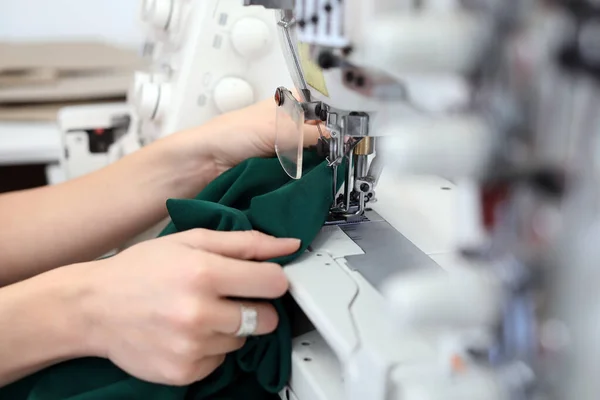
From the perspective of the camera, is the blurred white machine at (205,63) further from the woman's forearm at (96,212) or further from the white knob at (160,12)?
the woman's forearm at (96,212)

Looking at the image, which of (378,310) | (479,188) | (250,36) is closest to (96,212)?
(250,36)

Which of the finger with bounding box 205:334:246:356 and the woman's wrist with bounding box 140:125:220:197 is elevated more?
the woman's wrist with bounding box 140:125:220:197

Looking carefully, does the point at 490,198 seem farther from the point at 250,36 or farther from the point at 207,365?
the point at 250,36

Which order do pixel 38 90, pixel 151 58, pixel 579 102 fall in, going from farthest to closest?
pixel 38 90
pixel 151 58
pixel 579 102

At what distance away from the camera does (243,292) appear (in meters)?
0.62

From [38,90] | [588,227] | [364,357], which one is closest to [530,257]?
[588,227]

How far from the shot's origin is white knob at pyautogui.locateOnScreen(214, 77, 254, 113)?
105cm

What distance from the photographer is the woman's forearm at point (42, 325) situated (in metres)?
0.68

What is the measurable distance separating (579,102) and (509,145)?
41 mm

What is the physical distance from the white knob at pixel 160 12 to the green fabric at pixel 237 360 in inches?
20.4

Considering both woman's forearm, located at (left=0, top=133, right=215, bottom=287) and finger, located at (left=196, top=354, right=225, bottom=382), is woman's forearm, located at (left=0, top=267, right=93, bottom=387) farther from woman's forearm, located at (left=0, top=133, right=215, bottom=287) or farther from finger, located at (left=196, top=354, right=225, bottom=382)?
woman's forearm, located at (left=0, top=133, right=215, bottom=287)

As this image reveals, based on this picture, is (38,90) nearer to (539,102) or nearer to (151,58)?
(151,58)

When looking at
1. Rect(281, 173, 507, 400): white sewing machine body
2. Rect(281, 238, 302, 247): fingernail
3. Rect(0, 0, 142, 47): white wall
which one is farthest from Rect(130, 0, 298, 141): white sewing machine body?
Rect(0, 0, 142, 47): white wall

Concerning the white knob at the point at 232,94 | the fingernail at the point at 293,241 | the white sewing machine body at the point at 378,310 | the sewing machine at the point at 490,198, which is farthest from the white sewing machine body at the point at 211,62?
the sewing machine at the point at 490,198
